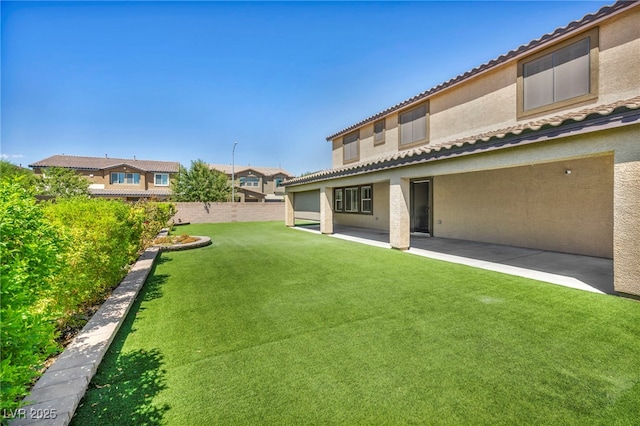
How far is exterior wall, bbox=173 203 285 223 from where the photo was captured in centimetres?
2559

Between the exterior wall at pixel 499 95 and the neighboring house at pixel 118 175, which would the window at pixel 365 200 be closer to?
the exterior wall at pixel 499 95

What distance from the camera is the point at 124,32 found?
9578mm

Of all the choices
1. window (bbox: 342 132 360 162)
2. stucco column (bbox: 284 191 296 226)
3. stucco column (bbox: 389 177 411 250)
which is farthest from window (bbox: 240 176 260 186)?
stucco column (bbox: 389 177 411 250)

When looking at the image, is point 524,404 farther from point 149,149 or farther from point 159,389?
point 149,149

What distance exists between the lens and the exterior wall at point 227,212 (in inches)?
1008

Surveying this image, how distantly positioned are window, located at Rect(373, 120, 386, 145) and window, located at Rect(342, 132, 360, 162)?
A: 1789 mm

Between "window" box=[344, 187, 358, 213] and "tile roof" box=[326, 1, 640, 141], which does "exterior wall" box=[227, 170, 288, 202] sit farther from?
"tile roof" box=[326, 1, 640, 141]

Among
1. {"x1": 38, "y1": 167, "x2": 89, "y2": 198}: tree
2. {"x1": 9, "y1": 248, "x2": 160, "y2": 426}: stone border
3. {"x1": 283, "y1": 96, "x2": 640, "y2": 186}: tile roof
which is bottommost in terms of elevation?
{"x1": 9, "y1": 248, "x2": 160, "y2": 426}: stone border

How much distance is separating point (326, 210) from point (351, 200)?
442 cm

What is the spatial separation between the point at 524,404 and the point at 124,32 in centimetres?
1328

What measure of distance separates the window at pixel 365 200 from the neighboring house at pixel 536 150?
3459mm

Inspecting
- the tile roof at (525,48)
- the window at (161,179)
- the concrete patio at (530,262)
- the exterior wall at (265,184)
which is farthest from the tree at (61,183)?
the concrete patio at (530,262)

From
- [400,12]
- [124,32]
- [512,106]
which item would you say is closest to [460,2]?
[400,12]

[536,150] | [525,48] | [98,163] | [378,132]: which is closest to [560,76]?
[525,48]
